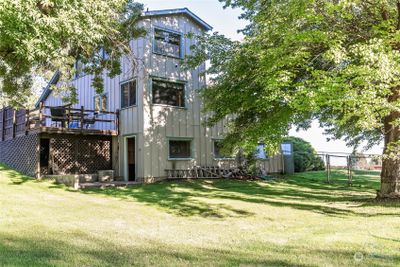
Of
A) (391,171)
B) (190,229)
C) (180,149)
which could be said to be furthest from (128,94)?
(391,171)

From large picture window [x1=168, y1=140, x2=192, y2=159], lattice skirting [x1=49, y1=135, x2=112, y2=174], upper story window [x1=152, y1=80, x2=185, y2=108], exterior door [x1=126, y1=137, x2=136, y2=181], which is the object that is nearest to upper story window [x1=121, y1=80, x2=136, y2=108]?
upper story window [x1=152, y1=80, x2=185, y2=108]

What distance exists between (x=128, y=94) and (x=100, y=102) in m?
2.80

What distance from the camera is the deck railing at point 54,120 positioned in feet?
51.0

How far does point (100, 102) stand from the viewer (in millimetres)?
18656

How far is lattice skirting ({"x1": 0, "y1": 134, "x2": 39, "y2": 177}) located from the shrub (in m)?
14.8

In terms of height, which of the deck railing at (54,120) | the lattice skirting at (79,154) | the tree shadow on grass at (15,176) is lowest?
the tree shadow on grass at (15,176)

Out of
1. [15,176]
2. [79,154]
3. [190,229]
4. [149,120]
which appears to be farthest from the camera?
[79,154]

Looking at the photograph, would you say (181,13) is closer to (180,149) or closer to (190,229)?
(180,149)

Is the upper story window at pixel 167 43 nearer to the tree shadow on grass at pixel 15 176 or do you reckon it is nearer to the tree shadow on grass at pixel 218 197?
the tree shadow on grass at pixel 218 197

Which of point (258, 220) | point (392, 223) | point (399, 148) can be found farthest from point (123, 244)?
point (399, 148)

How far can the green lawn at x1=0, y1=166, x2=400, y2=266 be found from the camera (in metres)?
4.89

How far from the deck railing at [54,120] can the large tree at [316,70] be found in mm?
6859

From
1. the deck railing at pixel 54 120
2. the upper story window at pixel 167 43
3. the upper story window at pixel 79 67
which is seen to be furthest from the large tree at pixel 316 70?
the deck railing at pixel 54 120

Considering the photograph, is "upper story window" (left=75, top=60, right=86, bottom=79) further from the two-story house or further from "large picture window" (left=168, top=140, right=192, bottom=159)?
"large picture window" (left=168, top=140, right=192, bottom=159)
